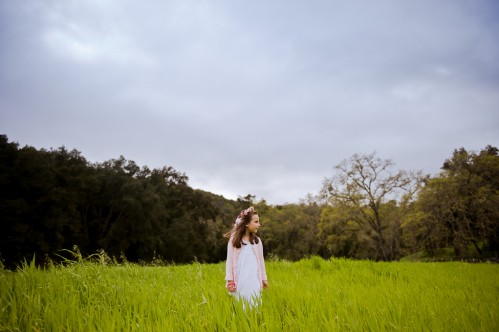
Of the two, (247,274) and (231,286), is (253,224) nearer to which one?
(247,274)

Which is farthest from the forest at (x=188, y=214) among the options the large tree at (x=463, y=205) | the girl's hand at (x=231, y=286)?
the girl's hand at (x=231, y=286)

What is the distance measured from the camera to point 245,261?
4.93m

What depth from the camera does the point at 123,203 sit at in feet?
124

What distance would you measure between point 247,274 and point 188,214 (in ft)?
151

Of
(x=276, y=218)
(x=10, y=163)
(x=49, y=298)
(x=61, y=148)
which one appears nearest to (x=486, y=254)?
(x=276, y=218)

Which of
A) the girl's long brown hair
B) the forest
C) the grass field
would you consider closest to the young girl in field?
the girl's long brown hair

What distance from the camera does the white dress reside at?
476cm

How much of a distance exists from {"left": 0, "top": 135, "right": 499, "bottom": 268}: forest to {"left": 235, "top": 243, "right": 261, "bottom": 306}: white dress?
A: 23.7m

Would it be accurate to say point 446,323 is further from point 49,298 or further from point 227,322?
point 49,298

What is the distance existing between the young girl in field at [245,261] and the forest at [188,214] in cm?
2360

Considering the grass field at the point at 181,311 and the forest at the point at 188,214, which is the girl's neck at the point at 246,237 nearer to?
the grass field at the point at 181,311

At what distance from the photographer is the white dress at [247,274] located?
476cm

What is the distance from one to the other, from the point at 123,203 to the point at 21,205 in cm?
1293

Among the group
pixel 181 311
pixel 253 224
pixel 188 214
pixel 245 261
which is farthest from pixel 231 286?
pixel 188 214
